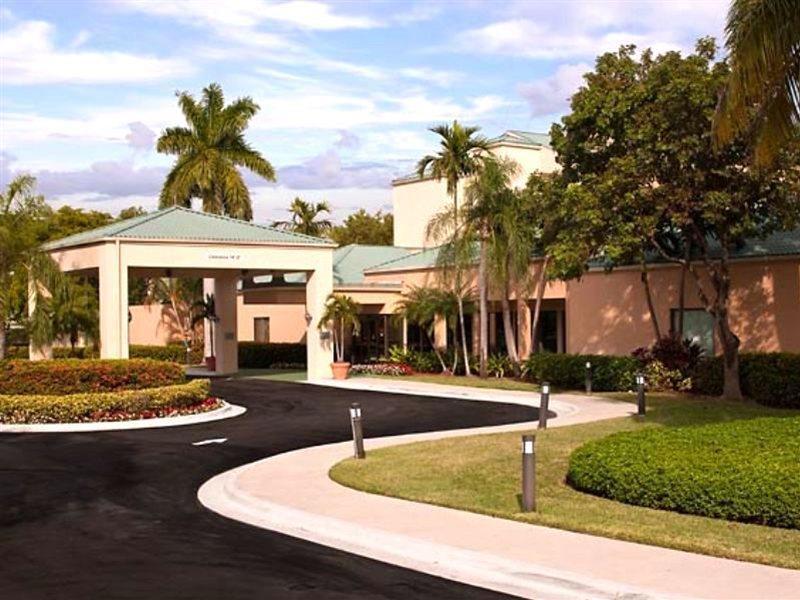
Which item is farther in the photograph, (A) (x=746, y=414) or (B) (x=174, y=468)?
(A) (x=746, y=414)

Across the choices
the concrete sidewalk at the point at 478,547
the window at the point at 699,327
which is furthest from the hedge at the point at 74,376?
the window at the point at 699,327

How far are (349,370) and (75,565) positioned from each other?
26843 mm

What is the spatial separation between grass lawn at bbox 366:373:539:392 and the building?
2.10 m

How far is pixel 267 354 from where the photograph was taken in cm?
4294

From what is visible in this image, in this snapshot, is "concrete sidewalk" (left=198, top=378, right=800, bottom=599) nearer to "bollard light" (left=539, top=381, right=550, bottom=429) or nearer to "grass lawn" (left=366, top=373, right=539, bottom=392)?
"bollard light" (left=539, top=381, right=550, bottom=429)

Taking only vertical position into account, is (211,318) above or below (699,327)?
above

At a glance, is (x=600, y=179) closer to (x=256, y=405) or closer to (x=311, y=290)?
(x=256, y=405)

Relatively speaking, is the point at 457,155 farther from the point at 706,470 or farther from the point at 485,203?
the point at 706,470

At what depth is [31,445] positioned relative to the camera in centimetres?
1819

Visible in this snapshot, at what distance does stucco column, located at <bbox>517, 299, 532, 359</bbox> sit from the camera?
108 ft

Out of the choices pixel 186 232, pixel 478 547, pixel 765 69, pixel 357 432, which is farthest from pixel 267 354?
pixel 478 547

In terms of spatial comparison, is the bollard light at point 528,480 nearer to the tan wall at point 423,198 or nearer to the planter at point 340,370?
the planter at point 340,370

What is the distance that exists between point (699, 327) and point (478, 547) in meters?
18.7

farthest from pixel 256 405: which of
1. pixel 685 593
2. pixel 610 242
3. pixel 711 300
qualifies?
pixel 685 593
